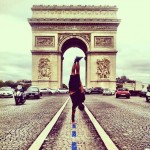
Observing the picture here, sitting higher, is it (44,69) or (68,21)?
(68,21)

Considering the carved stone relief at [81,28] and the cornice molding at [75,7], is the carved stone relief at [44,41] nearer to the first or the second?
the carved stone relief at [81,28]

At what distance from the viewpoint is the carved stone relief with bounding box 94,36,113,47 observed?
60.8 m

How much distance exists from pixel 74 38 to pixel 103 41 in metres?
4.41

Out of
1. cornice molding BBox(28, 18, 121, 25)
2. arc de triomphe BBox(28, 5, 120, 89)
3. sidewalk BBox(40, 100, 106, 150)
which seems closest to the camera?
sidewalk BBox(40, 100, 106, 150)

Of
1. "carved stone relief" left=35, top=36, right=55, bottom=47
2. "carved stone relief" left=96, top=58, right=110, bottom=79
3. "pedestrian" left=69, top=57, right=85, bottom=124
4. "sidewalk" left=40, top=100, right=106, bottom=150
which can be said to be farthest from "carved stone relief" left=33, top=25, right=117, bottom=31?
"sidewalk" left=40, top=100, right=106, bottom=150

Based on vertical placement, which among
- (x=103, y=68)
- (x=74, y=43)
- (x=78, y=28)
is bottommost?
(x=103, y=68)

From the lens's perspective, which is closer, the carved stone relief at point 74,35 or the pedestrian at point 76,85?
the pedestrian at point 76,85

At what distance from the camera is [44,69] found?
6062 centimetres

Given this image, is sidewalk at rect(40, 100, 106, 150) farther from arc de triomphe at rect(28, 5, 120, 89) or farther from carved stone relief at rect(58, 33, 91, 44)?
carved stone relief at rect(58, 33, 91, 44)

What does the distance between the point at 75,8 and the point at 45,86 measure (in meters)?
12.5

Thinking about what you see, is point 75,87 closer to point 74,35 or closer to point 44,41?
point 74,35

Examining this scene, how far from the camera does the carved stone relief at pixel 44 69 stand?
60406mm

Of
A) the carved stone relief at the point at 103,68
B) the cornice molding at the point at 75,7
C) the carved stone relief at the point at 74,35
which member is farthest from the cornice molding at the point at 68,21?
the carved stone relief at the point at 103,68

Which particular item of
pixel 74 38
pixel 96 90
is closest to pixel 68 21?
pixel 74 38
